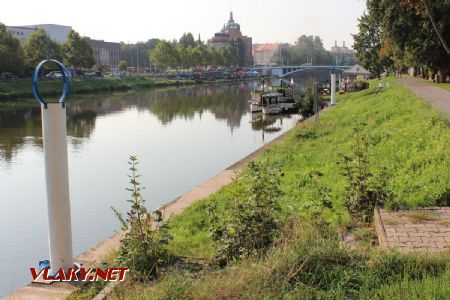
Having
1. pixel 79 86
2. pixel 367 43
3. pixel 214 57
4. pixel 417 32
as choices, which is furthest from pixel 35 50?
pixel 214 57

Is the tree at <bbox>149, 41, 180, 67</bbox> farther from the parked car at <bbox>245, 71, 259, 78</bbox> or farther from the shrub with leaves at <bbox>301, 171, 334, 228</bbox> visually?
the shrub with leaves at <bbox>301, 171, 334, 228</bbox>

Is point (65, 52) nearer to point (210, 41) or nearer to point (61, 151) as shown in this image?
point (61, 151)

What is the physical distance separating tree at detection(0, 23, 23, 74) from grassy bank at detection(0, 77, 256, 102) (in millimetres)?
1995

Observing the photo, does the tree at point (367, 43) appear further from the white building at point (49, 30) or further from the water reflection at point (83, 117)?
the white building at point (49, 30)

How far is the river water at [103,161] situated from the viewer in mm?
11438

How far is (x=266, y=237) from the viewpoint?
19.1ft

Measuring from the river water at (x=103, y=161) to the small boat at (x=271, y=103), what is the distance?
1.19 meters

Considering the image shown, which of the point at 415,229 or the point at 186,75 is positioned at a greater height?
the point at 186,75

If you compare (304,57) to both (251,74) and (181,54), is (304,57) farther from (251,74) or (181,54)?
(181,54)

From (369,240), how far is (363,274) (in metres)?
1.43

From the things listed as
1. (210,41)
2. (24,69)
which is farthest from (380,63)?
(210,41)

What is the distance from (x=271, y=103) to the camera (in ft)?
136

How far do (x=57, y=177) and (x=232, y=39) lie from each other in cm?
16448

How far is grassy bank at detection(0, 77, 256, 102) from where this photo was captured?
5591 centimetres
